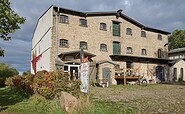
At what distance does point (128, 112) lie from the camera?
7.39 metres

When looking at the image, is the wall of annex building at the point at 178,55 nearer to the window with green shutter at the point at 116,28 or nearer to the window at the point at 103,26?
the window with green shutter at the point at 116,28

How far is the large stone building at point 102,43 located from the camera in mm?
21672

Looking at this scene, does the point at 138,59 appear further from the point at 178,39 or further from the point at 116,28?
the point at 178,39

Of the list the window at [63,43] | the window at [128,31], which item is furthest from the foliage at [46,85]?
the window at [128,31]

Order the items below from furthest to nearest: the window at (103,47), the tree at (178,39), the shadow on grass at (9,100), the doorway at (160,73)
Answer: the tree at (178,39) < the doorway at (160,73) < the window at (103,47) < the shadow on grass at (9,100)

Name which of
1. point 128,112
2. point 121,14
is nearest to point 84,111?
point 128,112

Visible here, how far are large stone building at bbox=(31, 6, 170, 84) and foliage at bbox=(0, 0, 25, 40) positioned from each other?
1189 cm

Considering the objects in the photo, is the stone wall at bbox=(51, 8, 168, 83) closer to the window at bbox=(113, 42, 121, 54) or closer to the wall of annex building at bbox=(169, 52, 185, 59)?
the window at bbox=(113, 42, 121, 54)

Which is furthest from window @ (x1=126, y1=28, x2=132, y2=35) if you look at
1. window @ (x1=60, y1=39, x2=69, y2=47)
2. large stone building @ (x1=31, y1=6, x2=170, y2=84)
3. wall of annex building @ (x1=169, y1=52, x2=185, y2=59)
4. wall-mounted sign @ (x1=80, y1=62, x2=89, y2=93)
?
wall-mounted sign @ (x1=80, y1=62, x2=89, y2=93)

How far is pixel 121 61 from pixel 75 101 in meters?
19.2

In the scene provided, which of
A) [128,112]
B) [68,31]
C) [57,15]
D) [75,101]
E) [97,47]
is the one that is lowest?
[128,112]

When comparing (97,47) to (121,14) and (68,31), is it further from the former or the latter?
(121,14)

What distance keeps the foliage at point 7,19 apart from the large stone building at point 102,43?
11887 millimetres

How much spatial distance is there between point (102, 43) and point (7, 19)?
1679 cm
